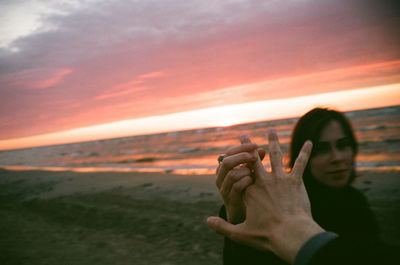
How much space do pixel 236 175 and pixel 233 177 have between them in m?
0.02

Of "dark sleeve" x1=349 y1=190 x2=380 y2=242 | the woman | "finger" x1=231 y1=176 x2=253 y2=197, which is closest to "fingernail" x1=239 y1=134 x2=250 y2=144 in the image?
the woman

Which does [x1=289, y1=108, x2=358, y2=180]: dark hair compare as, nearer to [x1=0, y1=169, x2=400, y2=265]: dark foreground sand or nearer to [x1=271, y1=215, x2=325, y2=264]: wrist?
[x1=0, y1=169, x2=400, y2=265]: dark foreground sand

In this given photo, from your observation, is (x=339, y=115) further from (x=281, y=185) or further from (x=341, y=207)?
(x=281, y=185)

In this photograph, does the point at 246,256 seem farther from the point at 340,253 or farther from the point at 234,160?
the point at 340,253

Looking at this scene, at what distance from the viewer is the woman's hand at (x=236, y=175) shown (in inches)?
48.8

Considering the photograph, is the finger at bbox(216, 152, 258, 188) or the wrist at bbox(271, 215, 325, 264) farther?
the finger at bbox(216, 152, 258, 188)

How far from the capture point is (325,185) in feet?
8.16

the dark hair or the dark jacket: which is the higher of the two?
the dark hair

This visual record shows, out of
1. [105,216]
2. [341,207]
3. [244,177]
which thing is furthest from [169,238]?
[244,177]

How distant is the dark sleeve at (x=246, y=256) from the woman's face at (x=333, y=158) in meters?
1.40

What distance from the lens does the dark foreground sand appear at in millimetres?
4664

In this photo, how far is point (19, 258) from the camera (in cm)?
477

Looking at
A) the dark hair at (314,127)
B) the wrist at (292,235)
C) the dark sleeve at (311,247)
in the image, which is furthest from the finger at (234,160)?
the dark hair at (314,127)

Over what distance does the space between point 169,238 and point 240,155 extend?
14.7 feet
